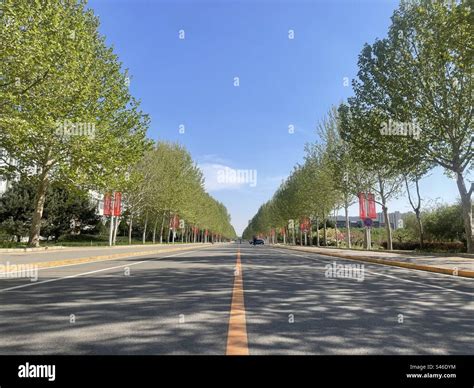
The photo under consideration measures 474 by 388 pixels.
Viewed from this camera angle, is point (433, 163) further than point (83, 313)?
Yes

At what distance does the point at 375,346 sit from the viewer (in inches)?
153

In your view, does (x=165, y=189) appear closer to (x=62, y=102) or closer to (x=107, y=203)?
(x=107, y=203)

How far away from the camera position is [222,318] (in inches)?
203

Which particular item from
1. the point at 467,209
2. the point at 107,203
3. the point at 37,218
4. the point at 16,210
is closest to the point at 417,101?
the point at 467,209

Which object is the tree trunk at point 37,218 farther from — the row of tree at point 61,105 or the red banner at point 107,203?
the red banner at point 107,203

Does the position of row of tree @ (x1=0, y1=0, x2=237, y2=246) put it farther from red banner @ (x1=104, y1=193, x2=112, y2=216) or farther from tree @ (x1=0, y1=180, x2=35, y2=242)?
tree @ (x1=0, y1=180, x2=35, y2=242)

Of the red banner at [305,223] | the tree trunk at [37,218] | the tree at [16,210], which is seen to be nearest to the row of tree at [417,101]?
the tree trunk at [37,218]

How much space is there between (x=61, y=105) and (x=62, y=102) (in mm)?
219

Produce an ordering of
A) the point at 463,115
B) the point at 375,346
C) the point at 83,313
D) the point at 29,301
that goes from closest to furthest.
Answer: the point at 375,346, the point at 83,313, the point at 29,301, the point at 463,115

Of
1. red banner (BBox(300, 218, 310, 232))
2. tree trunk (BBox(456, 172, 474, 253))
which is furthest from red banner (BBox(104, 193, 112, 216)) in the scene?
red banner (BBox(300, 218, 310, 232))

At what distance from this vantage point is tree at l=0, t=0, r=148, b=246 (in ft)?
55.2
